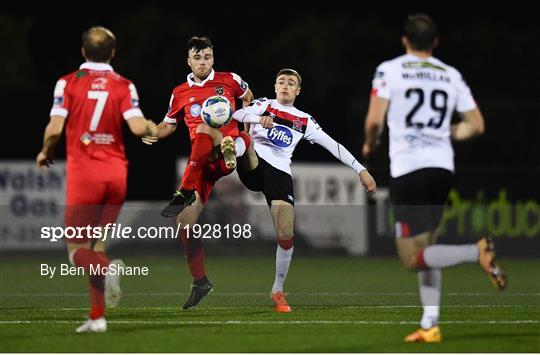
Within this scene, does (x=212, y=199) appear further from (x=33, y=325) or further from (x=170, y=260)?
(x=33, y=325)

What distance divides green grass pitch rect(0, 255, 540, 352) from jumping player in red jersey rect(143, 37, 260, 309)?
1.76 ft

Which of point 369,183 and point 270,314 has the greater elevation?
point 369,183

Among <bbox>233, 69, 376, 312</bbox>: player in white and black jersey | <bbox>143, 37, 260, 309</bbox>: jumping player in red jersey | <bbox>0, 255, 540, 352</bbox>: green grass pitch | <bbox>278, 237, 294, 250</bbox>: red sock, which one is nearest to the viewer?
<bbox>0, 255, 540, 352</bbox>: green grass pitch

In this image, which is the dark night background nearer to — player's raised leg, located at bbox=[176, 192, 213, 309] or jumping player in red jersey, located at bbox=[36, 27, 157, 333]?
player's raised leg, located at bbox=[176, 192, 213, 309]

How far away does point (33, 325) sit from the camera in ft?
33.0

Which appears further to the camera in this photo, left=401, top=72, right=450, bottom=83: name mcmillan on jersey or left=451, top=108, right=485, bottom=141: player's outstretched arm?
left=451, top=108, right=485, bottom=141: player's outstretched arm

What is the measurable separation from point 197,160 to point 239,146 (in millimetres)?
401

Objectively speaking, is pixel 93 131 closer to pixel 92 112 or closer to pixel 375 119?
pixel 92 112

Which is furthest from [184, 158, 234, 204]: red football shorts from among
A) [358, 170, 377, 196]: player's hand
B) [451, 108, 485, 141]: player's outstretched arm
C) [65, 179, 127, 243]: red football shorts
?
[451, 108, 485, 141]: player's outstretched arm

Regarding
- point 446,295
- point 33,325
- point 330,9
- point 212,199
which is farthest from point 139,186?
point 330,9

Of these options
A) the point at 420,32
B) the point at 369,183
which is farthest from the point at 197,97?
the point at 420,32

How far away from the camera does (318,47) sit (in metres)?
42.2

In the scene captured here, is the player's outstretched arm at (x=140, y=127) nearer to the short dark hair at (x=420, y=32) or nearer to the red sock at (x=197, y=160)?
the short dark hair at (x=420, y=32)

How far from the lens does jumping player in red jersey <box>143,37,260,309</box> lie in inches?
452
